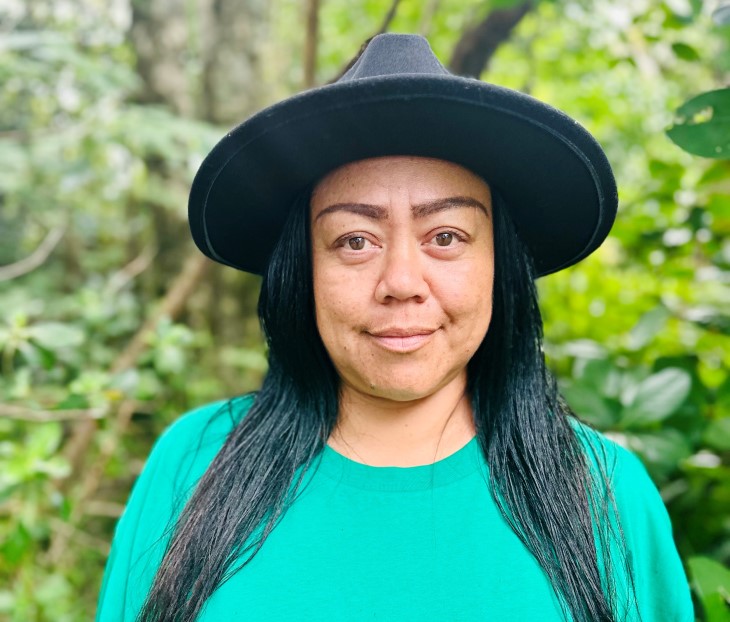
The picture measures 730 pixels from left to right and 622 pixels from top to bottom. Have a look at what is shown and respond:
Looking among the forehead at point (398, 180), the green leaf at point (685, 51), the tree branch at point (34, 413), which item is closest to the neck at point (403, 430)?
the forehead at point (398, 180)

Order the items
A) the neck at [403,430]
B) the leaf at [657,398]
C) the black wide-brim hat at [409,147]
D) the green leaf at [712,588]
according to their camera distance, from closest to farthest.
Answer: the black wide-brim hat at [409,147]
the green leaf at [712,588]
the neck at [403,430]
the leaf at [657,398]

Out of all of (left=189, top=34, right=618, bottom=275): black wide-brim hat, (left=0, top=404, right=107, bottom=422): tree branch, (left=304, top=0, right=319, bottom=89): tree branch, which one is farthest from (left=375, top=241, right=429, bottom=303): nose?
(left=304, top=0, right=319, bottom=89): tree branch

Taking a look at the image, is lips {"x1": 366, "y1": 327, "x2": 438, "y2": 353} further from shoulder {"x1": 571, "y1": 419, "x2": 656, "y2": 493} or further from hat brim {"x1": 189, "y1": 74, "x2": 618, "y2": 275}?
shoulder {"x1": 571, "y1": 419, "x2": 656, "y2": 493}

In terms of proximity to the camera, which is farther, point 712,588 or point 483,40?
point 483,40

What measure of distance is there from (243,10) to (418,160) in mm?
3139

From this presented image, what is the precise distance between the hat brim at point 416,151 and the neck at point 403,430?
1.32 feet

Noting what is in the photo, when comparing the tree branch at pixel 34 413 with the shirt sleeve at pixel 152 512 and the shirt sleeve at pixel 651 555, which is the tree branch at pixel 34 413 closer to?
the shirt sleeve at pixel 152 512

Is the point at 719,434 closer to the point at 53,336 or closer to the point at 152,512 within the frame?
the point at 152,512

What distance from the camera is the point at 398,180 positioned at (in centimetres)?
119

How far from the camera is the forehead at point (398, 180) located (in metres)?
1.19

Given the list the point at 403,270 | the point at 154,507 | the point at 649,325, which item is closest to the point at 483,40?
the point at 649,325

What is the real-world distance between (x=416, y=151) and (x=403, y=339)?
12.9 inches

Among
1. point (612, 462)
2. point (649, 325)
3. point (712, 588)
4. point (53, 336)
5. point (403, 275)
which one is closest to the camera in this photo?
point (403, 275)

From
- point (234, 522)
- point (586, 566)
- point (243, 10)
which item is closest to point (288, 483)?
point (234, 522)
